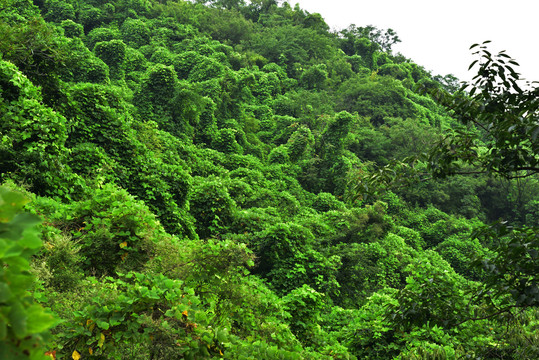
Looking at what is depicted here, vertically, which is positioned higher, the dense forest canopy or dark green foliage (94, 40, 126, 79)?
dark green foliage (94, 40, 126, 79)

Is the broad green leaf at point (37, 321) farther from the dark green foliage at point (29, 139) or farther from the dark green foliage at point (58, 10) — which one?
the dark green foliage at point (58, 10)

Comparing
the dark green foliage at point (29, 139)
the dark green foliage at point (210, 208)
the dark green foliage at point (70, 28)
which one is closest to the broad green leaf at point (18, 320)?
the dark green foliage at point (29, 139)

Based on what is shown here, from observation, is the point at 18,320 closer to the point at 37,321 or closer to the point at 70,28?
the point at 37,321

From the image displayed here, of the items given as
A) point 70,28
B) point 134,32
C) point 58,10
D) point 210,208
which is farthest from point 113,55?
point 210,208

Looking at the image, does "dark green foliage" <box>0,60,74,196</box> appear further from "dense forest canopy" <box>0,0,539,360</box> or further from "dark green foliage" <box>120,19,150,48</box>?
"dark green foliage" <box>120,19,150,48</box>

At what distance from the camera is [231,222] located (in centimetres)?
933

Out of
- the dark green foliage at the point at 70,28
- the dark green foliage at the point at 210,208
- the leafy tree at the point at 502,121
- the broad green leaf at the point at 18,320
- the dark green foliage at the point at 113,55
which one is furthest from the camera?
the dark green foliage at the point at 70,28

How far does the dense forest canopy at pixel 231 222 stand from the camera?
2.46 metres

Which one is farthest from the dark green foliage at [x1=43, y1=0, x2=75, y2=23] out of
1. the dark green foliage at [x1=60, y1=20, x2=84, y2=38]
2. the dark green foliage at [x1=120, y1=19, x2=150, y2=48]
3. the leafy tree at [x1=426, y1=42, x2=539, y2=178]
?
the leafy tree at [x1=426, y1=42, x2=539, y2=178]

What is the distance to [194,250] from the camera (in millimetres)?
3986

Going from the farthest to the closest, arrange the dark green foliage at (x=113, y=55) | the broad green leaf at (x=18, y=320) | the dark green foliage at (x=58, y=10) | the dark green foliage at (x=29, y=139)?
1. the dark green foliage at (x=58, y=10)
2. the dark green foliage at (x=113, y=55)
3. the dark green foliage at (x=29, y=139)
4. the broad green leaf at (x=18, y=320)

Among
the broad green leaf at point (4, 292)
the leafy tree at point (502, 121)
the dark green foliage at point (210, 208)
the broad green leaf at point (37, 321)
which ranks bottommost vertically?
the dark green foliage at point (210, 208)

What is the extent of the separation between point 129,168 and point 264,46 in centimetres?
2783

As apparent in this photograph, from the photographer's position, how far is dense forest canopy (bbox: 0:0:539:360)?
2457 millimetres
